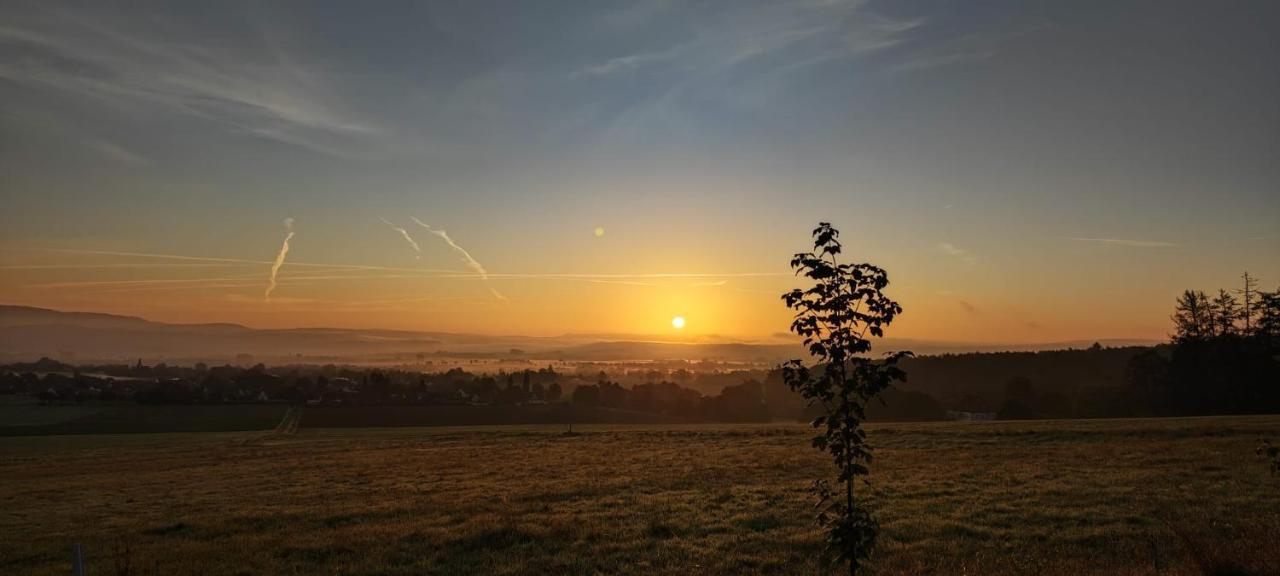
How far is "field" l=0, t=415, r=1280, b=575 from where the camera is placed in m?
15.5

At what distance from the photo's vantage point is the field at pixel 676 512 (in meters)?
15.5

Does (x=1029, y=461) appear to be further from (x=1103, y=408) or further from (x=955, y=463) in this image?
(x=1103, y=408)

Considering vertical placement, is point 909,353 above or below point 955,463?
above

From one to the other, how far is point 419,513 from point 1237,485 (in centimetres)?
2572

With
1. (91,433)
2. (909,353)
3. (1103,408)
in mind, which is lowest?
(91,433)

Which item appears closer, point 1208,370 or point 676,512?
point 676,512

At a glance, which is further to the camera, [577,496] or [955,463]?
[955,463]

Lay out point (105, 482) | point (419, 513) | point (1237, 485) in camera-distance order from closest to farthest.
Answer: point (1237, 485) → point (419, 513) → point (105, 482)

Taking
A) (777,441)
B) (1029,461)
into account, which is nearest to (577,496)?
(1029,461)

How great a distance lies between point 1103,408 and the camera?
103 meters

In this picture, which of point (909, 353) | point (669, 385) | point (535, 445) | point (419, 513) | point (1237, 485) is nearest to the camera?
point (909, 353)

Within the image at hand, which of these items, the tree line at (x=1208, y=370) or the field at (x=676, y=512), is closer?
the field at (x=676, y=512)

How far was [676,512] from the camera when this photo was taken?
21938 millimetres

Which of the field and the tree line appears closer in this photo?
the field
